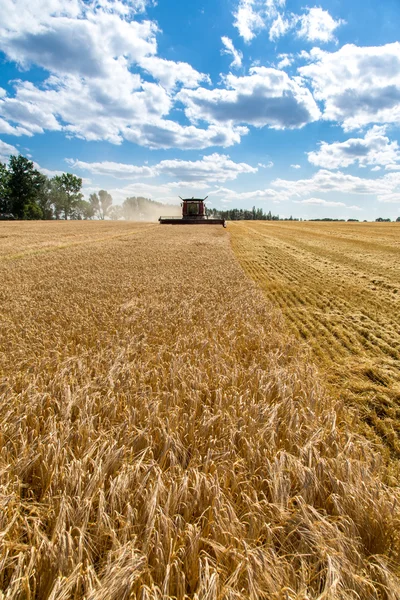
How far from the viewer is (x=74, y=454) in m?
2.35

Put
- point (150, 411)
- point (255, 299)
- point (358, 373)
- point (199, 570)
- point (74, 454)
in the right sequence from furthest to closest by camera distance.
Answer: point (255, 299) < point (358, 373) < point (150, 411) < point (74, 454) < point (199, 570)

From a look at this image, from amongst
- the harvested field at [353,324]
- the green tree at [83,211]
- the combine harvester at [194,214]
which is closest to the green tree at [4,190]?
the green tree at [83,211]

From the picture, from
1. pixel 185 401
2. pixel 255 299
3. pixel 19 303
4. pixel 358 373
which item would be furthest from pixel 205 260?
pixel 185 401

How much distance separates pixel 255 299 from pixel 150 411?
5.54 metres

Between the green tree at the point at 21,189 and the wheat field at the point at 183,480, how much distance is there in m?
89.2

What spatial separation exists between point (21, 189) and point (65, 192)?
28.4m

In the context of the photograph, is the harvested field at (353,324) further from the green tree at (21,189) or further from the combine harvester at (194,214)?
the green tree at (21,189)

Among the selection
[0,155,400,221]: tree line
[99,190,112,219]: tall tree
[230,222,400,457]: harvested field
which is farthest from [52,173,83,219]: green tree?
[230,222,400,457]: harvested field

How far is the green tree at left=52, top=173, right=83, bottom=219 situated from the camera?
10256 centimetres

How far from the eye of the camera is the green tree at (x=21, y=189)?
78062mm

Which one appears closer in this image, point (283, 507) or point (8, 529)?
point (8, 529)

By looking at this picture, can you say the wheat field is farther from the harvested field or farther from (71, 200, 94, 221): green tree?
(71, 200, 94, 221): green tree

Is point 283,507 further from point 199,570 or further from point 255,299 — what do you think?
point 255,299

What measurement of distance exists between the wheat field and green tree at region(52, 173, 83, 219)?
113629 millimetres
